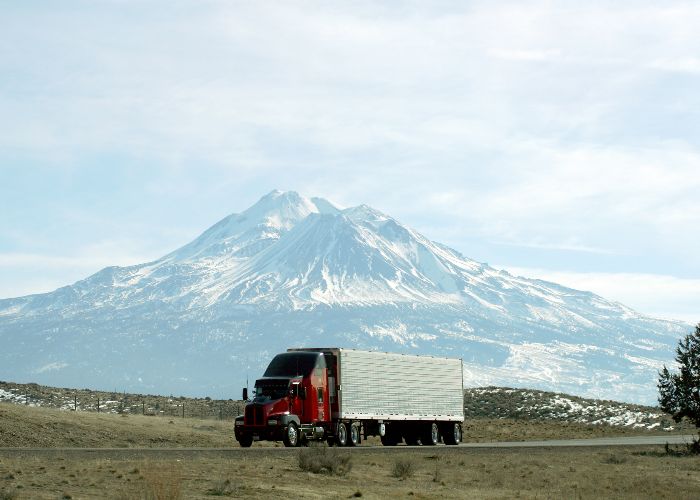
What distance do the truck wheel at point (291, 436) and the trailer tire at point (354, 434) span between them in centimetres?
411

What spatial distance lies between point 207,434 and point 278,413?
47.0 feet

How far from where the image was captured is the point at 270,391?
50500 millimetres

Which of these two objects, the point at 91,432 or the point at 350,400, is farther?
the point at 91,432

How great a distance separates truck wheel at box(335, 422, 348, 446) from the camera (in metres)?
52.7

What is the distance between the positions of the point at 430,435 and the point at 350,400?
789 cm

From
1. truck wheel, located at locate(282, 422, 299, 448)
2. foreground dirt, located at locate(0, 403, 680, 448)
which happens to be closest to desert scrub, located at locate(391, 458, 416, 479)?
truck wheel, located at locate(282, 422, 299, 448)

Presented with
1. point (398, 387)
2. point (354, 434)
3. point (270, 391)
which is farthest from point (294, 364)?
point (398, 387)

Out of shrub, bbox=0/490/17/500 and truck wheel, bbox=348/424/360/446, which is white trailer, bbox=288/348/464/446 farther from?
shrub, bbox=0/490/17/500

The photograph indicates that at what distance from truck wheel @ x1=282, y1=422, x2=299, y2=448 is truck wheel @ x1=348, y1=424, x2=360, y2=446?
412cm

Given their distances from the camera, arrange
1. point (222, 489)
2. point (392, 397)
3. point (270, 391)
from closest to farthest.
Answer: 1. point (222, 489)
2. point (270, 391)
3. point (392, 397)

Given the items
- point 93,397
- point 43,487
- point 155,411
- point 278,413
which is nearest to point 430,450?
point 278,413

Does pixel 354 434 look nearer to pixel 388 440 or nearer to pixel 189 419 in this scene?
pixel 388 440

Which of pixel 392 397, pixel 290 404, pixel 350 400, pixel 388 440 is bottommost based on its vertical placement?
pixel 388 440

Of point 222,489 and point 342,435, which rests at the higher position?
point 342,435
